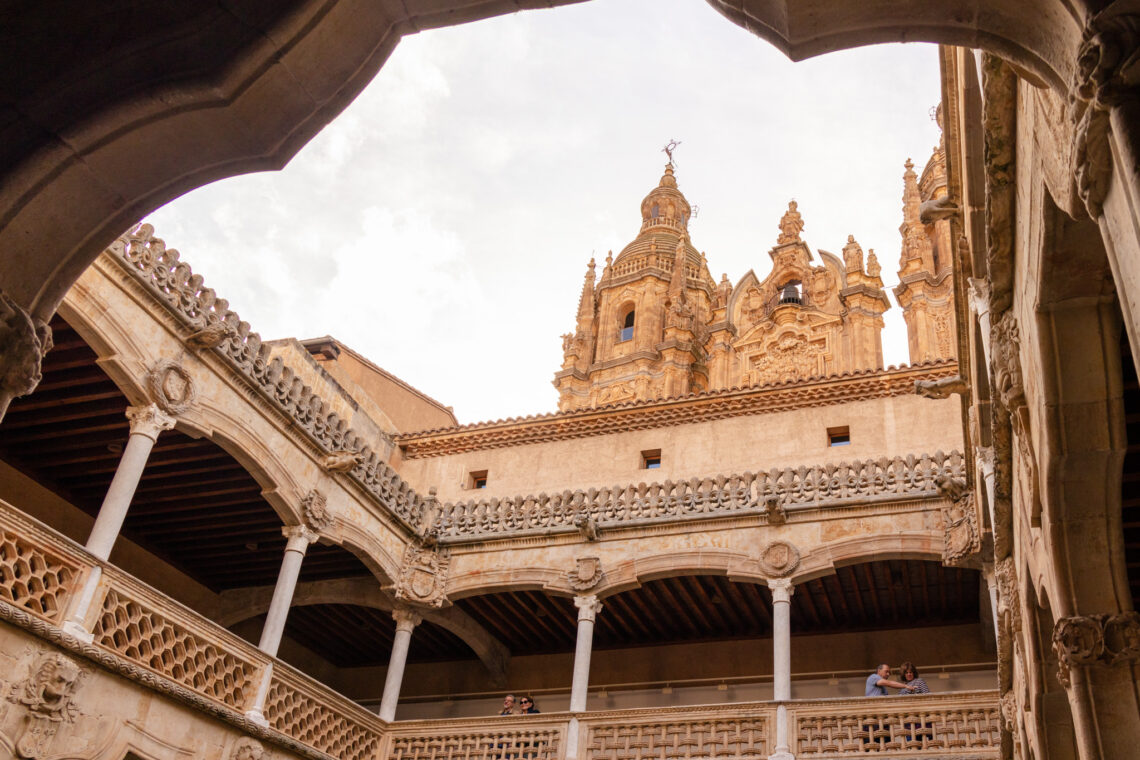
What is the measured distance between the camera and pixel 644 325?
39219 millimetres

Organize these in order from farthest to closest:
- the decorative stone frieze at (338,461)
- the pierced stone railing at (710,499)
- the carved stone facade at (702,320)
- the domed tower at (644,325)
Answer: the domed tower at (644,325) < the carved stone facade at (702,320) < the pierced stone railing at (710,499) < the decorative stone frieze at (338,461)

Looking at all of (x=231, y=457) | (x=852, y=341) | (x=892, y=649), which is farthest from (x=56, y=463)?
(x=852, y=341)

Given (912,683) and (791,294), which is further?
(791,294)

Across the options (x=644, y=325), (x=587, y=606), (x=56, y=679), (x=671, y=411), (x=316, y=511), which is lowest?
(x=56, y=679)

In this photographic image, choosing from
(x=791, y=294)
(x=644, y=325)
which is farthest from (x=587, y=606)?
(x=644, y=325)

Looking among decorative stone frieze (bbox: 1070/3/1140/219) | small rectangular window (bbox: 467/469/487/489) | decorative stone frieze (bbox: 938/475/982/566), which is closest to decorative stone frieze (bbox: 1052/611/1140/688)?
decorative stone frieze (bbox: 1070/3/1140/219)

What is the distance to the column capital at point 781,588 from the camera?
47.8ft

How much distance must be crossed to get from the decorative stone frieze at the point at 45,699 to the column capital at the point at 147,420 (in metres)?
2.70

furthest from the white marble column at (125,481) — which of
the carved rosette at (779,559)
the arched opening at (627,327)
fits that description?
the arched opening at (627,327)

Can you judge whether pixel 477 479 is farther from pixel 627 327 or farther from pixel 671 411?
pixel 627 327

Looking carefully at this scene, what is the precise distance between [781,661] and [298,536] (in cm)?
671

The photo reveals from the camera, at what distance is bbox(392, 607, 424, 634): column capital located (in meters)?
16.1

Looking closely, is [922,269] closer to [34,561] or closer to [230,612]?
[230,612]

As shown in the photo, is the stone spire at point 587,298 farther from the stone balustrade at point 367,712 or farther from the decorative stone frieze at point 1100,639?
the decorative stone frieze at point 1100,639
